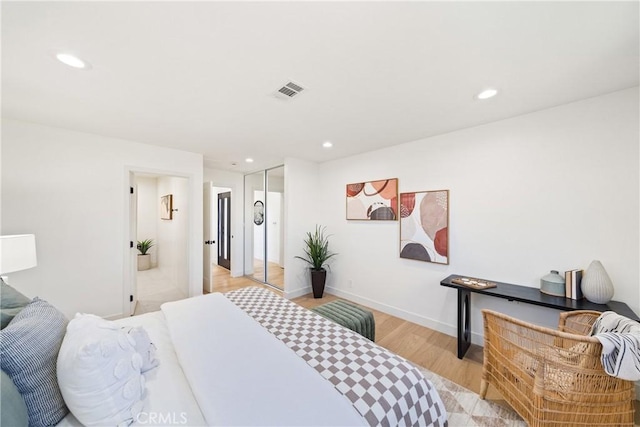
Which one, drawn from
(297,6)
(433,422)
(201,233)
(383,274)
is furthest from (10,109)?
(383,274)

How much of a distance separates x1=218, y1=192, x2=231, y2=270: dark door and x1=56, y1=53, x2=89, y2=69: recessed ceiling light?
12.6 ft

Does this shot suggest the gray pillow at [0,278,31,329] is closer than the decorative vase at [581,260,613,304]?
Yes

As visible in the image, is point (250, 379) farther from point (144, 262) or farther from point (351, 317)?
point (144, 262)

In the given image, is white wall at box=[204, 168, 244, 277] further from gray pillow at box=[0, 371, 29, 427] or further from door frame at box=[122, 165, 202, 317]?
gray pillow at box=[0, 371, 29, 427]

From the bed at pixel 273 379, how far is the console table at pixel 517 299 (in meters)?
1.26

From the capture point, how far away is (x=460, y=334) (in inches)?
89.3

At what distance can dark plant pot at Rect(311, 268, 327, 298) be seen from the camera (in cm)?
391

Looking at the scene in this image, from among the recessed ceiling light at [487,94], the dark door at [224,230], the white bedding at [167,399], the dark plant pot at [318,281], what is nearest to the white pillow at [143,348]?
the white bedding at [167,399]

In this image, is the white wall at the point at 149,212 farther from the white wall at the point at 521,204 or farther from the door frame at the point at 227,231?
the white wall at the point at 521,204

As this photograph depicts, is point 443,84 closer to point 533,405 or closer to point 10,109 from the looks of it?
point 533,405

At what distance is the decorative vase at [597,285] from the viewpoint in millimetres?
1764

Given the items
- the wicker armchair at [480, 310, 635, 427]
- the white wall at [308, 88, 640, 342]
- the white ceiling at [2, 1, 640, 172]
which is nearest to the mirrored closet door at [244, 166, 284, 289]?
the white wall at [308, 88, 640, 342]

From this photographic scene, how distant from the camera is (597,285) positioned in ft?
5.85

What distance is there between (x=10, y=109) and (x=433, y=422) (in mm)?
4207
